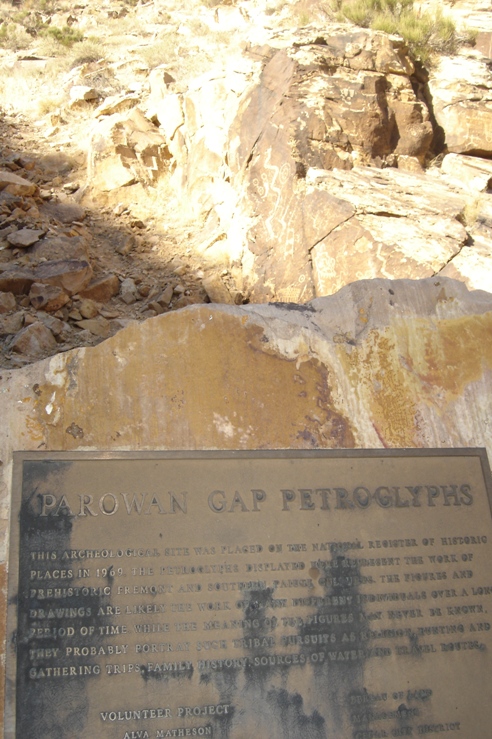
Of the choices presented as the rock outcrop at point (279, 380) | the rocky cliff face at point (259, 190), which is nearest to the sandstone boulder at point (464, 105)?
the rocky cliff face at point (259, 190)

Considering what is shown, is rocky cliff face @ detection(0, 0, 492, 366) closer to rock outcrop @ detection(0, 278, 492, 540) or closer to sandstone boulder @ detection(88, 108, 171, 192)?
sandstone boulder @ detection(88, 108, 171, 192)

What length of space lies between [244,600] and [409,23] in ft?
26.6

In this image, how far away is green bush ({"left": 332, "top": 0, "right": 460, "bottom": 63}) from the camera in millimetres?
8219

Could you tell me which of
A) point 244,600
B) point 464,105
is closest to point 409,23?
point 464,105

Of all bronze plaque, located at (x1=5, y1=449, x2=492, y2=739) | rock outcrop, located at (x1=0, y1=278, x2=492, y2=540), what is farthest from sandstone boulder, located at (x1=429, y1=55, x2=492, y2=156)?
bronze plaque, located at (x1=5, y1=449, x2=492, y2=739)

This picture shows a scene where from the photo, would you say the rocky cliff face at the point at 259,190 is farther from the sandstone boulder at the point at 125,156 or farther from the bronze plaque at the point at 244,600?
the bronze plaque at the point at 244,600

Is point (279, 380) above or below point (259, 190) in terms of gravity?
below

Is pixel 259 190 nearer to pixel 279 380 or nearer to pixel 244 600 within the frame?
pixel 279 380

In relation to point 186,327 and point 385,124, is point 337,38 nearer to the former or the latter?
point 385,124

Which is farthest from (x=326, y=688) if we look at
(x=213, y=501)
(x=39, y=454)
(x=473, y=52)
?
(x=473, y=52)

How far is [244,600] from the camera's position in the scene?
274 cm

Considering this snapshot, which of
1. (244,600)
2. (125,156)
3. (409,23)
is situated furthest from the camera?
(409,23)

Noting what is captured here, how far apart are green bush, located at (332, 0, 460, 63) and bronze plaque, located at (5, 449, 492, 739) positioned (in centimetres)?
669

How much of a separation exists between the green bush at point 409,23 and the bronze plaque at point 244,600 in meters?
6.69
